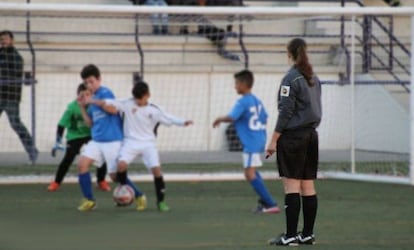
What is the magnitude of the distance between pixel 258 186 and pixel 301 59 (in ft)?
10.8

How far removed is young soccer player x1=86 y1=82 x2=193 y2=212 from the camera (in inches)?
494

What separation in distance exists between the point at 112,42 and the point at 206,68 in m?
1.76

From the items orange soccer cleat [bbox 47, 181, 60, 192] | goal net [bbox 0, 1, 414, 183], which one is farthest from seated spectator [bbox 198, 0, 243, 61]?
orange soccer cleat [bbox 47, 181, 60, 192]

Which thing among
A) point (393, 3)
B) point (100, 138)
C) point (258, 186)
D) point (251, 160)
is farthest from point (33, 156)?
point (393, 3)

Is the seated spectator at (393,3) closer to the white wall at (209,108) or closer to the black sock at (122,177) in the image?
the white wall at (209,108)

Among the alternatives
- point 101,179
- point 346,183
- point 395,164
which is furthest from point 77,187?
point 395,164

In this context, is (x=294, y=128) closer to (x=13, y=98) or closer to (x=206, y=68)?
(x=13, y=98)

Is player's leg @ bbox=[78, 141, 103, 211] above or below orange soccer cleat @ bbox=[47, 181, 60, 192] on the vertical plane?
above

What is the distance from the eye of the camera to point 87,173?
41.3ft

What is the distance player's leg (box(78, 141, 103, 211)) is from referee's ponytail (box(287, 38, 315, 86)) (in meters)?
3.86

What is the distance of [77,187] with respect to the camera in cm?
1499

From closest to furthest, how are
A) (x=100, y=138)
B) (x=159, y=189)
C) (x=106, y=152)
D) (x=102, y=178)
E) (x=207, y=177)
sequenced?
1. (x=159, y=189)
2. (x=106, y=152)
3. (x=100, y=138)
4. (x=102, y=178)
5. (x=207, y=177)

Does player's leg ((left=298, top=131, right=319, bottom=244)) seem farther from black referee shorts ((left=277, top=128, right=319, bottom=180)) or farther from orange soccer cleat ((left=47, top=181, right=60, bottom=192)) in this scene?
orange soccer cleat ((left=47, top=181, right=60, bottom=192))

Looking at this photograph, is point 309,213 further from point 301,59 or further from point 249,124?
point 249,124
